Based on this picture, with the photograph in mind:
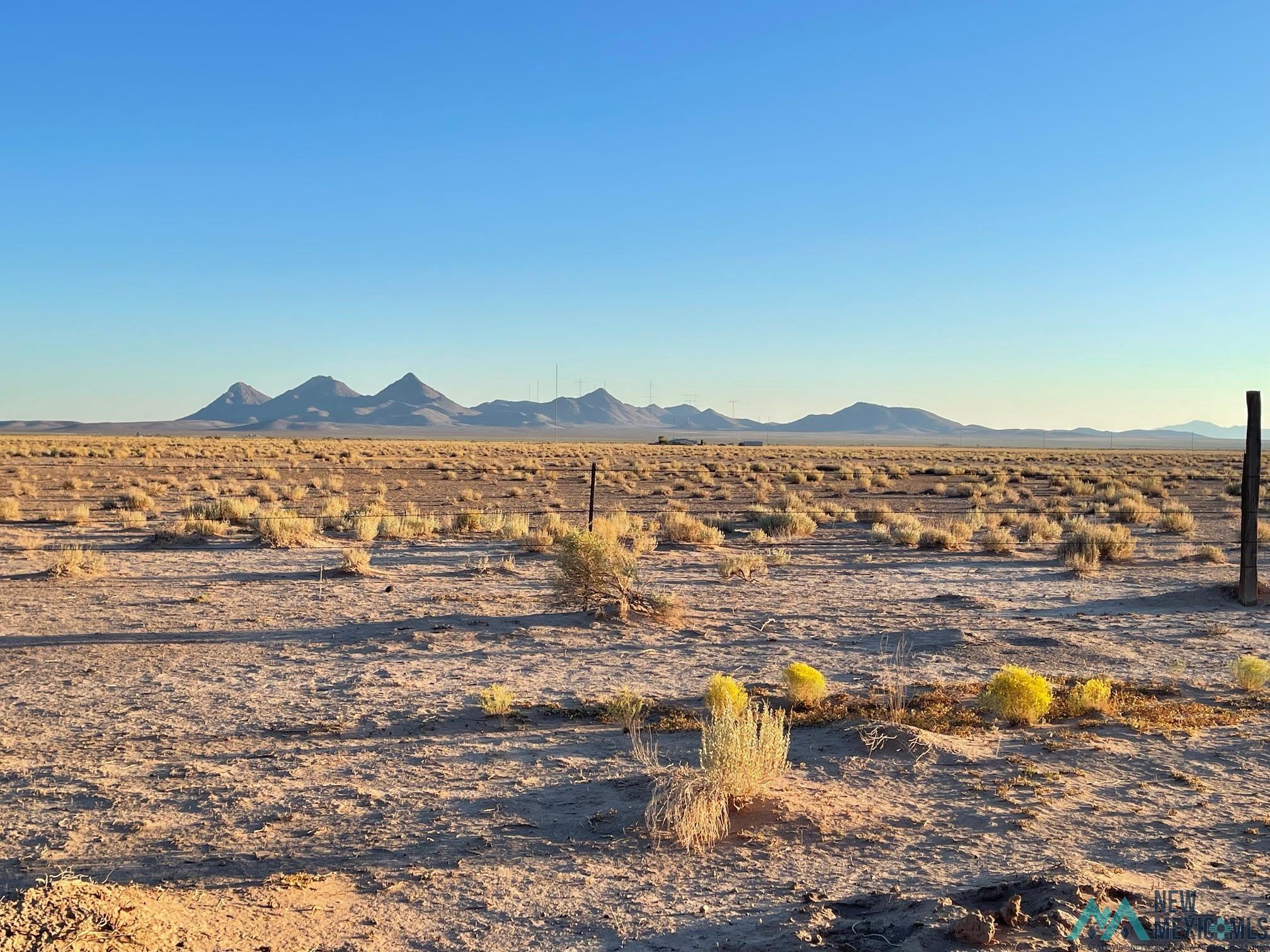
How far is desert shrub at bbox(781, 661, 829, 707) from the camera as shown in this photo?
868 centimetres

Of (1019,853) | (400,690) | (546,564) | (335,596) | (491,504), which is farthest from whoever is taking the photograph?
(491,504)

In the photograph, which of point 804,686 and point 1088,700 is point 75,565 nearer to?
point 804,686

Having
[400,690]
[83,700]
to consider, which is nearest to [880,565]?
[400,690]

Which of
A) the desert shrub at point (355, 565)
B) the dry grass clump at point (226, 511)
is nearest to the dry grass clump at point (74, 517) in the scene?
the dry grass clump at point (226, 511)

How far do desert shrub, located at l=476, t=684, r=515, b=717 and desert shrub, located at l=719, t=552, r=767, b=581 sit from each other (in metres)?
8.33

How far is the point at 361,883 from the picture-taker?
5344mm

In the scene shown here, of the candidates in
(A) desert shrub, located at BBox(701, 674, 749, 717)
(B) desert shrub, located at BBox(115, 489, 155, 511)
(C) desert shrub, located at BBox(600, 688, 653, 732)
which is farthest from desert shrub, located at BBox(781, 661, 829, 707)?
(B) desert shrub, located at BBox(115, 489, 155, 511)

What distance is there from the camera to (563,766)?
288 inches

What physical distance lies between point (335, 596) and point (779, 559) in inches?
335

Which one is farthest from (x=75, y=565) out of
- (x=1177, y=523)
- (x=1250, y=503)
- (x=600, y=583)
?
(x=1177, y=523)

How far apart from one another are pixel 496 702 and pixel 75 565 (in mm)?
10811

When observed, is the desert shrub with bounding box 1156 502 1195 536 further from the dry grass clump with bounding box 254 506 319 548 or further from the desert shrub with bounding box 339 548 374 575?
the dry grass clump with bounding box 254 506 319 548

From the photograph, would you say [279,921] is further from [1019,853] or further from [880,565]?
[880,565]

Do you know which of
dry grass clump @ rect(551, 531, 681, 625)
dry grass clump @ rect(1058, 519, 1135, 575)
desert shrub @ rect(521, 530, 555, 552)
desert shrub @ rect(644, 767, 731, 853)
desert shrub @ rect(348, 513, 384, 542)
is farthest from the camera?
A: desert shrub @ rect(348, 513, 384, 542)
